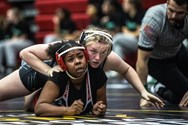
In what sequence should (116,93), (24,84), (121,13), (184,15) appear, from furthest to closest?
(121,13), (116,93), (184,15), (24,84)

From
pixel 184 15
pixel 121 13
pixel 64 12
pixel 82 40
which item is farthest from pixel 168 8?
pixel 64 12

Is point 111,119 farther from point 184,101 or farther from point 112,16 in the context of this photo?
point 112,16

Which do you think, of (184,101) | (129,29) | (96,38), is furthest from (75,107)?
(129,29)

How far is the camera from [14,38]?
13.8 m

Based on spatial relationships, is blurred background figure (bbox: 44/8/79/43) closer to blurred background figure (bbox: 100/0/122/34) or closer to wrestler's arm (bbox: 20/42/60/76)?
blurred background figure (bbox: 100/0/122/34)

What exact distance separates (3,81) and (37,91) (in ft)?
0.92

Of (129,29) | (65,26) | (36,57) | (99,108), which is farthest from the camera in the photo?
(65,26)

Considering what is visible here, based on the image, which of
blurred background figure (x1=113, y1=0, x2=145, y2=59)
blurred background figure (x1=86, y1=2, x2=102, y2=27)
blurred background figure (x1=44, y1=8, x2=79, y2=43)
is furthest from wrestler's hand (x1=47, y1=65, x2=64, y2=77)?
blurred background figure (x1=44, y1=8, x2=79, y2=43)

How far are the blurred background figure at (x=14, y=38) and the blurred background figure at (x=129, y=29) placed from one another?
2507 millimetres

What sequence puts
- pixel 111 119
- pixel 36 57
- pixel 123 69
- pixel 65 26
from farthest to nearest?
pixel 65 26
pixel 123 69
pixel 36 57
pixel 111 119

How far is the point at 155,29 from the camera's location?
567 centimetres

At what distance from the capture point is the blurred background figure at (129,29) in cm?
1134

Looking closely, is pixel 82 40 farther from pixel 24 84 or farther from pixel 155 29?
pixel 155 29

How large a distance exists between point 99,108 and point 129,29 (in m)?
6.85
